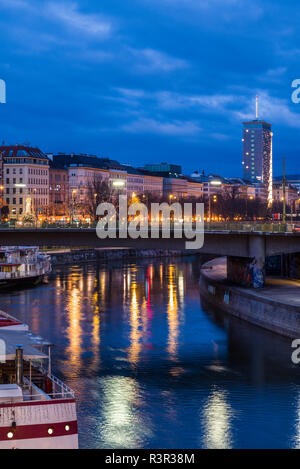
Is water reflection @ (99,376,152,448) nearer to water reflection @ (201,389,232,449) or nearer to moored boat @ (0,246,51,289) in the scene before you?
water reflection @ (201,389,232,449)

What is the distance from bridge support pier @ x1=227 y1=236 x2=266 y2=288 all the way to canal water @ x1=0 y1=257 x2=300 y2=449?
3740 millimetres

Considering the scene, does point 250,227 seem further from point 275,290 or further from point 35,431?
Answer: point 35,431

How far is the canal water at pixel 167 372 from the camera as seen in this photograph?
92.2 feet

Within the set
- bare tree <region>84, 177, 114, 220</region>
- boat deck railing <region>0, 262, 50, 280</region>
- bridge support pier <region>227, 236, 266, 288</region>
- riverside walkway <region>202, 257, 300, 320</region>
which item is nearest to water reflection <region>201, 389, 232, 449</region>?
riverside walkway <region>202, 257, 300, 320</region>

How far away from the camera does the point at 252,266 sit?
2249 inches

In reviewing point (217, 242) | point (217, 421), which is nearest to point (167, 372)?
point (217, 421)

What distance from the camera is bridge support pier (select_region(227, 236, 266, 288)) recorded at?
5656 cm

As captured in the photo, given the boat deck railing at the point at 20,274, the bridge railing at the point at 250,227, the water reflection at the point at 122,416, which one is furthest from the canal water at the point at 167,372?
the boat deck railing at the point at 20,274

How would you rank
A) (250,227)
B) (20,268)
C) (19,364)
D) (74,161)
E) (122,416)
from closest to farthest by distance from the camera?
(19,364) → (122,416) → (250,227) → (20,268) → (74,161)

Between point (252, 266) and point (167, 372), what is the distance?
71.5ft

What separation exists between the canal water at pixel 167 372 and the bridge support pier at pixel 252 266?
12.3ft
